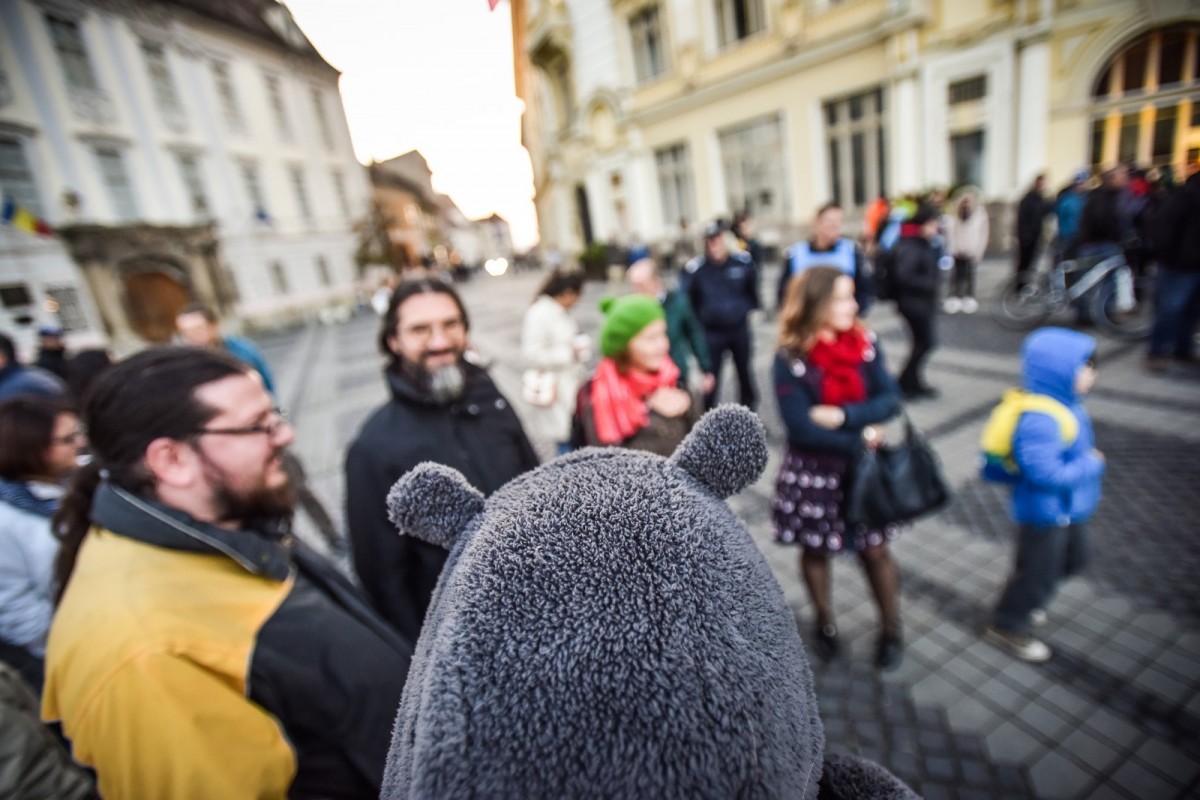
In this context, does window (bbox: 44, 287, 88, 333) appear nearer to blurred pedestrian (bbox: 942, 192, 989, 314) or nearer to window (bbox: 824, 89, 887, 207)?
window (bbox: 824, 89, 887, 207)

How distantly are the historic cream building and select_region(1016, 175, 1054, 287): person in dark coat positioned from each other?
385 cm

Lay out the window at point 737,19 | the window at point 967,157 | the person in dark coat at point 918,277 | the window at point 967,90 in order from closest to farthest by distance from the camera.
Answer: the person in dark coat at point 918,277
the window at point 967,90
the window at point 967,157
the window at point 737,19

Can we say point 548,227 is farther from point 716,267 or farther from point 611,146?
point 716,267

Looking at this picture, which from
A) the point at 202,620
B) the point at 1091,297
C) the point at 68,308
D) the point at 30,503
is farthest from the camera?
the point at 68,308

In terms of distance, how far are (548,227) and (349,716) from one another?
37.3 meters

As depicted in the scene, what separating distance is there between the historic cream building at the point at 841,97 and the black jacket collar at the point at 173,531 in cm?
1427

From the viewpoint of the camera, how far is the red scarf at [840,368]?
2.27 m

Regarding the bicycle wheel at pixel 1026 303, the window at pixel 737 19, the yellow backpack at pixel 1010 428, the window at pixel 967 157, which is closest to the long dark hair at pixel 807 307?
the yellow backpack at pixel 1010 428

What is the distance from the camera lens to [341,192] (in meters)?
28.7

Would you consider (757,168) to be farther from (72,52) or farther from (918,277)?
(72,52)

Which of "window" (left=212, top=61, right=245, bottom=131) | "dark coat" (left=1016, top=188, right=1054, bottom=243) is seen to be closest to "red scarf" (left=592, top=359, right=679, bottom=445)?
"dark coat" (left=1016, top=188, right=1054, bottom=243)

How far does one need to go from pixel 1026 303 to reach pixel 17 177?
2621 centimetres

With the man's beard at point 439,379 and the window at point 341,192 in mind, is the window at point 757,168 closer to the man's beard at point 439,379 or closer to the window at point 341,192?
the man's beard at point 439,379

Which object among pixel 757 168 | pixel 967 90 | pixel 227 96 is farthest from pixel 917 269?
pixel 227 96
